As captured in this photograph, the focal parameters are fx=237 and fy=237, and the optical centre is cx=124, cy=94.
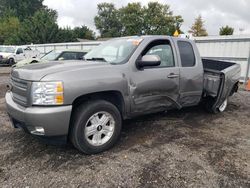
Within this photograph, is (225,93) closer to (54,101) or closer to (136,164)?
(136,164)

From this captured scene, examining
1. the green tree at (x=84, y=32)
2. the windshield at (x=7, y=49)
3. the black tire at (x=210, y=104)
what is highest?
the green tree at (x=84, y=32)

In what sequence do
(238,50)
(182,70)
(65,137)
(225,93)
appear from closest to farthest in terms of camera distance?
(65,137) < (182,70) < (225,93) < (238,50)

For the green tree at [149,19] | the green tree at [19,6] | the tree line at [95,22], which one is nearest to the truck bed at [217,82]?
the tree line at [95,22]

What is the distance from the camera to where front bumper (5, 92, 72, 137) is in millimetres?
3041

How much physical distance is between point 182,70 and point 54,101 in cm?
255

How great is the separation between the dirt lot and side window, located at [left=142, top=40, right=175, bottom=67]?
4.24 ft

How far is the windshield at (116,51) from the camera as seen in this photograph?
4.03m

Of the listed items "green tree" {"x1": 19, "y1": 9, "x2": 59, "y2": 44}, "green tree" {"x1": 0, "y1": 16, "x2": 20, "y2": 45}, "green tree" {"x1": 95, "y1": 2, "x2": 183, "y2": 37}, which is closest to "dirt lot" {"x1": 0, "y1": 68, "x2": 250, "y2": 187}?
"green tree" {"x1": 19, "y1": 9, "x2": 59, "y2": 44}

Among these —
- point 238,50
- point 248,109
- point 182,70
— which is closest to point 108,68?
point 182,70

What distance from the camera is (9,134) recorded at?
430cm

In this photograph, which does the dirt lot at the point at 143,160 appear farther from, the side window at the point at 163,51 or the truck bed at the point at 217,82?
the side window at the point at 163,51

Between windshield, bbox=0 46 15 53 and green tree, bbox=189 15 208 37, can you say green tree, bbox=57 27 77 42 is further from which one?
green tree, bbox=189 15 208 37

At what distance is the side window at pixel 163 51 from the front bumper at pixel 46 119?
6.40 feet

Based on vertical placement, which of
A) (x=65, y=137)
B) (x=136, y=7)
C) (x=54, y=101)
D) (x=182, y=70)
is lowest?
(x=65, y=137)
